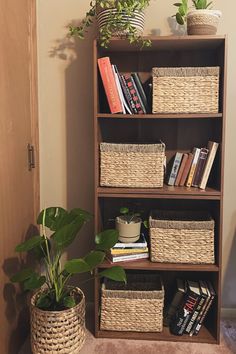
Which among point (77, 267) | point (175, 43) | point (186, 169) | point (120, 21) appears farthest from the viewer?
point (186, 169)

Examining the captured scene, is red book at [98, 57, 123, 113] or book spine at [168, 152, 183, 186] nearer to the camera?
red book at [98, 57, 123, 113]

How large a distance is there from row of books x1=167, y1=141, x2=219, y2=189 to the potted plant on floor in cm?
48

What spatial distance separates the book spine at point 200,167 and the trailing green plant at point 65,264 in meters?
0.51

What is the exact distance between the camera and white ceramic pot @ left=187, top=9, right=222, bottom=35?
1.72 metres

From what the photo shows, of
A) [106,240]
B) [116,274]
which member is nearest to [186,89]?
[106,240]

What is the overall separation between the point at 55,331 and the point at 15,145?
34.5 inches

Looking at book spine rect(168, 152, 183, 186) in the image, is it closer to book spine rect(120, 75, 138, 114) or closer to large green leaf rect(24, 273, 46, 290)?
book spine rect(120, 75, 138, 114)

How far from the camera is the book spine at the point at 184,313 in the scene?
6.21 ft

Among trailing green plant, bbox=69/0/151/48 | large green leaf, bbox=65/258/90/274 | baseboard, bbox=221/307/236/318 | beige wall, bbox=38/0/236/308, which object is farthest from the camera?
baseboard, bbox=221/307/236/318

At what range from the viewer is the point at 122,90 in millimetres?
1860

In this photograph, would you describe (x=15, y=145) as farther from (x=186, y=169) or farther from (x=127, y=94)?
(x=186, y=169)

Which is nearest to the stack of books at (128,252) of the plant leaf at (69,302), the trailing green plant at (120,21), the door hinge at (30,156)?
the plant leaf at (69,302)

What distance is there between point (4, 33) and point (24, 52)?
28 centimetres

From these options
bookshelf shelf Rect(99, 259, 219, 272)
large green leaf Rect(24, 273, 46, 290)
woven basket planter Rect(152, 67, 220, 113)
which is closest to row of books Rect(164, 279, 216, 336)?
bookshelf shelf Rect(99, 259, 219, 272)
